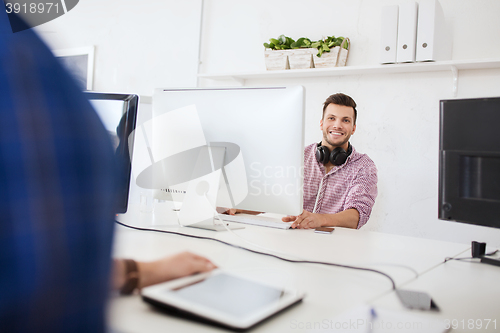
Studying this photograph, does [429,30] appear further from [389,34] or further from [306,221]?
[306,221]

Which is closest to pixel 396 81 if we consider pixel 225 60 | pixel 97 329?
pixel 225 60

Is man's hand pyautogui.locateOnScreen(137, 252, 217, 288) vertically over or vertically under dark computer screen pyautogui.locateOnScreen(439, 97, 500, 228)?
under

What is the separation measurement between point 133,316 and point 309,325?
0.29m

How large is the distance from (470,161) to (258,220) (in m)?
0.79

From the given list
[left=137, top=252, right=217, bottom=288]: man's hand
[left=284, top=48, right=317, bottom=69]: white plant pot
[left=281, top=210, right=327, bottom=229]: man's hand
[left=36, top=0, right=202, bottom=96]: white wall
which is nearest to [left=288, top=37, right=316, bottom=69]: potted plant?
[left=284, top=48, right=317, bottom=69]: white plant pot

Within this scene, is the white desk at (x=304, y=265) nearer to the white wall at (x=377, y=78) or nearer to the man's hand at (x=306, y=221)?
the man's hand at (x=306, y=221)

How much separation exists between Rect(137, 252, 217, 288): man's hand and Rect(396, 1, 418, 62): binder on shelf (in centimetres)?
189

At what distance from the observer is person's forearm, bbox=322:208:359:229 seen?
1576mm

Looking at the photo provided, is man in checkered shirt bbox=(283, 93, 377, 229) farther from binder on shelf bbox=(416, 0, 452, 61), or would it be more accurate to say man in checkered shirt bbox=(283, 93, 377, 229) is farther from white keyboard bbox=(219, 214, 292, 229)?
binder on shelf bbox=(416, 0, 452, 61)

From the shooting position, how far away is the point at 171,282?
71cm

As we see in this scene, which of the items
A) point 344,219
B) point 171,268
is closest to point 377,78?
point 344,219

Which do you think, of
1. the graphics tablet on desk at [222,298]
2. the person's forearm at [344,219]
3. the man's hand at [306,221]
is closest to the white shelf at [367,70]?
the person's forearm at [344,219]

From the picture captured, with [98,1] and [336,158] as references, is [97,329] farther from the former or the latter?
[98,1]

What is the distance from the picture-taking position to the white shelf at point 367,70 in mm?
2143
